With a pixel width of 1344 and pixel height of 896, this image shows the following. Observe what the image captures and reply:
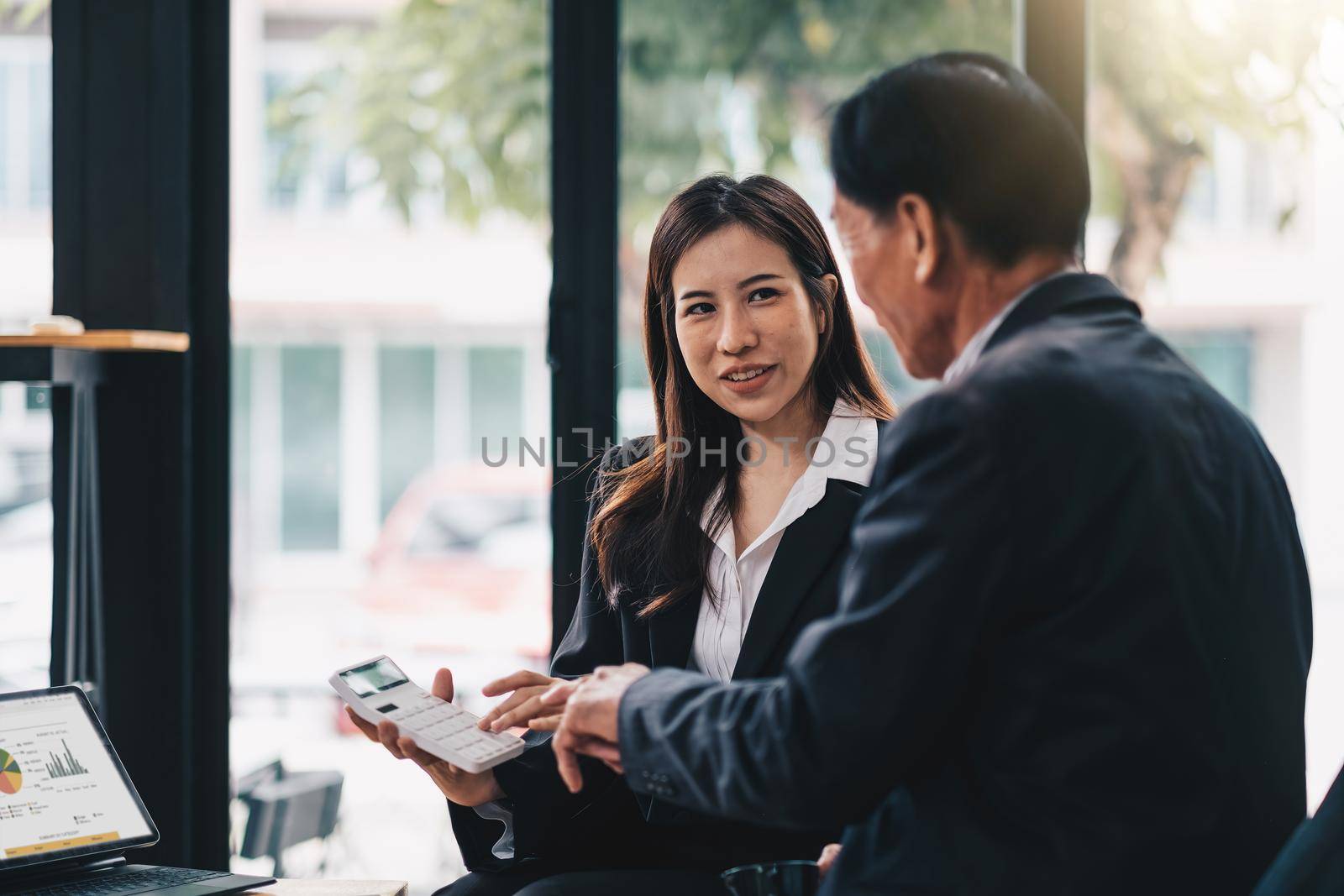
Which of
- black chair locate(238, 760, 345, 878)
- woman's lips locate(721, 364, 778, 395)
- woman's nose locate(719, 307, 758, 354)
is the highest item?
woman's nose locate(719, 307, 758, 354)

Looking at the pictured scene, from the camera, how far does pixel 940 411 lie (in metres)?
0.86

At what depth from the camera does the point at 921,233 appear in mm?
964

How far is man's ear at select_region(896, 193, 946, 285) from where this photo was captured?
0.96 meters

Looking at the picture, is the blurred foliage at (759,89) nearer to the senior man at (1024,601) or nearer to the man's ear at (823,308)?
the man's ear at (823,308)

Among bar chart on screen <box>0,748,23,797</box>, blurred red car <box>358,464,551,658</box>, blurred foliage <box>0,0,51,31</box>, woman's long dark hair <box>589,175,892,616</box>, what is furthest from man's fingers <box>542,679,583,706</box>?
blurred foliage <box>0,0,51,31</box>

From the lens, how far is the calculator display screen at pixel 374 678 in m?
1.43

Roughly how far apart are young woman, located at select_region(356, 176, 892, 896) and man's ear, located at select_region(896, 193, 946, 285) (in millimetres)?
622

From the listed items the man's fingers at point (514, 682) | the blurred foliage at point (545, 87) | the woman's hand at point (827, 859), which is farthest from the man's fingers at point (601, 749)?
the blurred foliage at point (545, 87)

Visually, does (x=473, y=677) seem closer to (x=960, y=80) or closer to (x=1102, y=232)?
(x=1102, y=232)

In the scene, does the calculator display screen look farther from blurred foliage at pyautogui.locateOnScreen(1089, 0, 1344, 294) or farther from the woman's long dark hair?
blurred foliage at pyautogui.locateOnScreen(1089, 0, 1344, 294)

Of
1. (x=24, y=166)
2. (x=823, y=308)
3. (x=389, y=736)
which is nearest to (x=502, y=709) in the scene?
(x=389, y=736)

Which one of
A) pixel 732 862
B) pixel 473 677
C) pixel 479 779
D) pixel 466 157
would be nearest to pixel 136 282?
pixel 466 157

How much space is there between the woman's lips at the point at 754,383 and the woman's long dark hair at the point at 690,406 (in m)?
0.10

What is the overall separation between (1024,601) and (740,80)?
1.62 meters
